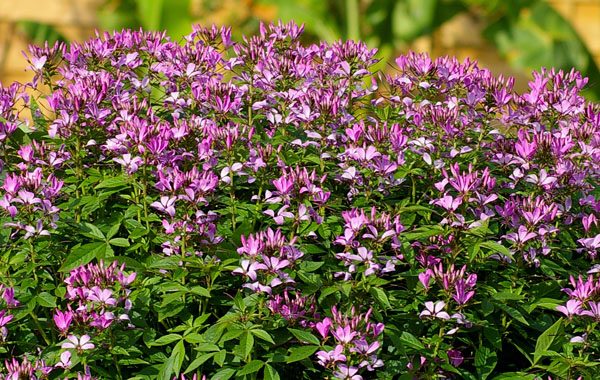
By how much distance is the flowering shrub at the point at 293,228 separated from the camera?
213 centimetres

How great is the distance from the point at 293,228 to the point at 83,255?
0.53m

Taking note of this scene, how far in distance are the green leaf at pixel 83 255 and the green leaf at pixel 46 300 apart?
0.24 feet

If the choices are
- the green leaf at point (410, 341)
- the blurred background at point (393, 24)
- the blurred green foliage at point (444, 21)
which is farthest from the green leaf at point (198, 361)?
the blurred green foliage at point (444, 21)

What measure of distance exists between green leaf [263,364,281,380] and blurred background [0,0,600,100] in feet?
24.3

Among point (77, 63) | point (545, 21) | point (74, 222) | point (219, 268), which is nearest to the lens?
point (219, 268)

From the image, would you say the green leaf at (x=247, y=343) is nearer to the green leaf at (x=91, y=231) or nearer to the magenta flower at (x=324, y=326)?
the magenta flower at (x=324, y=326)

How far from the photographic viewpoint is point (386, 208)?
2.44 m

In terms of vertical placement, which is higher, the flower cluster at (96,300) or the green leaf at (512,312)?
the flower cluster at (96,300)

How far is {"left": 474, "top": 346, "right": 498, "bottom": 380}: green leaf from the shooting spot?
87.7 inches

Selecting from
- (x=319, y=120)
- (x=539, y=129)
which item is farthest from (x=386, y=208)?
(x=539, y=129)

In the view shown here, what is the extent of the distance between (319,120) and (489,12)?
8846mm

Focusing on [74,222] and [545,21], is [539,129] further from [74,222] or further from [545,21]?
[545,21]

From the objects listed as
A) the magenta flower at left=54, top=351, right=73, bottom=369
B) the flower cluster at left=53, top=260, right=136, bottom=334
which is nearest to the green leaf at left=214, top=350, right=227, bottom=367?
the flower cluster at left=53, top=260, right=136, bottom=334

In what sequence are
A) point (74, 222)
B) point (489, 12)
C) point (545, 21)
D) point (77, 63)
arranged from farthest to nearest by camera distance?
point (489, 12), point (545, 21), point (77, 63), point (74, 222)
